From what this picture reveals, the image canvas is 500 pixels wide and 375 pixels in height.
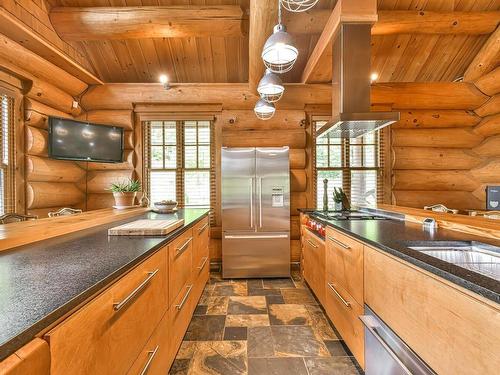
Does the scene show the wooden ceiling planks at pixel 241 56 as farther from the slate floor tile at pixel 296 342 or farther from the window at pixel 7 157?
the slate floor tile at pixel 296 342

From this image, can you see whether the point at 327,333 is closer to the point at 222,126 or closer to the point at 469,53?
the point at 222,126

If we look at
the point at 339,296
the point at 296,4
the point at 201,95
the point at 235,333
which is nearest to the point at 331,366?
the point at 339,296

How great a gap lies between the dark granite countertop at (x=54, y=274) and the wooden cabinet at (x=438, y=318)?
3.89 ft

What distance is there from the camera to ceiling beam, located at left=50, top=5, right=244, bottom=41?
3.11 metres

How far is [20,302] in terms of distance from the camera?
684 millimetres

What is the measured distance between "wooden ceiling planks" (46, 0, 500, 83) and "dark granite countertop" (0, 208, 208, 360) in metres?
3.19

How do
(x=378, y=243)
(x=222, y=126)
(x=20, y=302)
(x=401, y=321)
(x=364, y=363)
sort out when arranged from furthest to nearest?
(x=222, y=126), (x=364, y=363), (x=378, y=243), (x=401, y=321), (x=20, y=302)

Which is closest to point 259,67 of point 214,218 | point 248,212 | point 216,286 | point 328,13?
point 328,13

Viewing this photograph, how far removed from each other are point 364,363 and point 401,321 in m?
0.59

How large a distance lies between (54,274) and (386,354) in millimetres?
1531

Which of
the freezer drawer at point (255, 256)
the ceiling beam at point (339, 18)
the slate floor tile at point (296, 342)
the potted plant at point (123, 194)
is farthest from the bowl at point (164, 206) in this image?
the ceiling beam at point (339, 18)

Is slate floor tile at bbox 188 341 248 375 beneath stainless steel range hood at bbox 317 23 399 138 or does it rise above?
beneath

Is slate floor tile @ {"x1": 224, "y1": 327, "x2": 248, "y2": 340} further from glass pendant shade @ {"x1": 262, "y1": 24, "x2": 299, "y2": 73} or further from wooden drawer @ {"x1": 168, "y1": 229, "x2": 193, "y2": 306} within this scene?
glass pendant shade @ {"x1": 262, "y1": 24, "x2": 299, "y2": 73}

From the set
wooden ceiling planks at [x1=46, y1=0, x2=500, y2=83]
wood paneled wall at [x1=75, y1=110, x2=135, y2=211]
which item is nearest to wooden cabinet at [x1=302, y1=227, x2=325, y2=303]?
wooden ceiling planks at [x1=46, y1=0, x2=500, y2=83]
